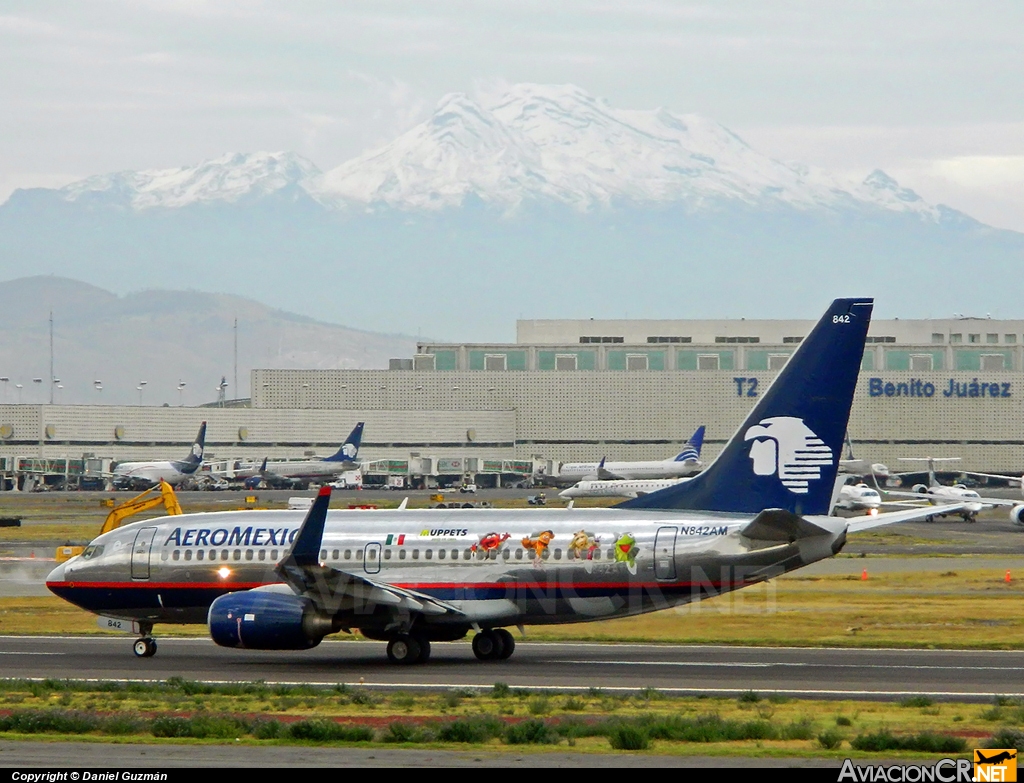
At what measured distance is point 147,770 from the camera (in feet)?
57.6

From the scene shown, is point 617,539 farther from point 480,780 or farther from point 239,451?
point 239,451

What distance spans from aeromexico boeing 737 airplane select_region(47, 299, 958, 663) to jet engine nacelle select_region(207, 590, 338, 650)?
0.10 feet

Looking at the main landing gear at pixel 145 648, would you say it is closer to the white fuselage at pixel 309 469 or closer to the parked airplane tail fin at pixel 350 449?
the white fuselage at pixel 309 469

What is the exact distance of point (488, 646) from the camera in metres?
33.2

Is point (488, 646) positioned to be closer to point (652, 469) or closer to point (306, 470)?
point (652, 469)

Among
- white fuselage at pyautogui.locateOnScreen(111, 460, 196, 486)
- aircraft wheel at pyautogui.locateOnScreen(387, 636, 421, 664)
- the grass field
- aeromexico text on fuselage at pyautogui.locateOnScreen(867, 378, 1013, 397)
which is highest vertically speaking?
aeromexico text on fuselage at pyautogui.locateOnScreen(867, 378, 1013, 397)

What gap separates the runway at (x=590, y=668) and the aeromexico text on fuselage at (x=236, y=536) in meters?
2.83

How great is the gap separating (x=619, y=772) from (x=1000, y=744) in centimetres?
570

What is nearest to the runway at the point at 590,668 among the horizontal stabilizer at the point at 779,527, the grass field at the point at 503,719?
the grass field at the point at 503,719

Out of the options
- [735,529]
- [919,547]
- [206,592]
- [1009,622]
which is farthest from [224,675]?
[919,547]

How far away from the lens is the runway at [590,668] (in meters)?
28.5

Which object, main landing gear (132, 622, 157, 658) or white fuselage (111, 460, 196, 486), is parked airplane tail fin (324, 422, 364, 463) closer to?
white fuselage (111, 460, 196, 486)

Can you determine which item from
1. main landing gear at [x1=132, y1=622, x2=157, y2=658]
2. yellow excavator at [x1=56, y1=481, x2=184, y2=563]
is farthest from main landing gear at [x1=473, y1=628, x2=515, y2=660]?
yellow excavator at [x1=56, y1=481, x2=184, y2=563]

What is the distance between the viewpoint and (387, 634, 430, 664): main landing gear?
32.6 meters
